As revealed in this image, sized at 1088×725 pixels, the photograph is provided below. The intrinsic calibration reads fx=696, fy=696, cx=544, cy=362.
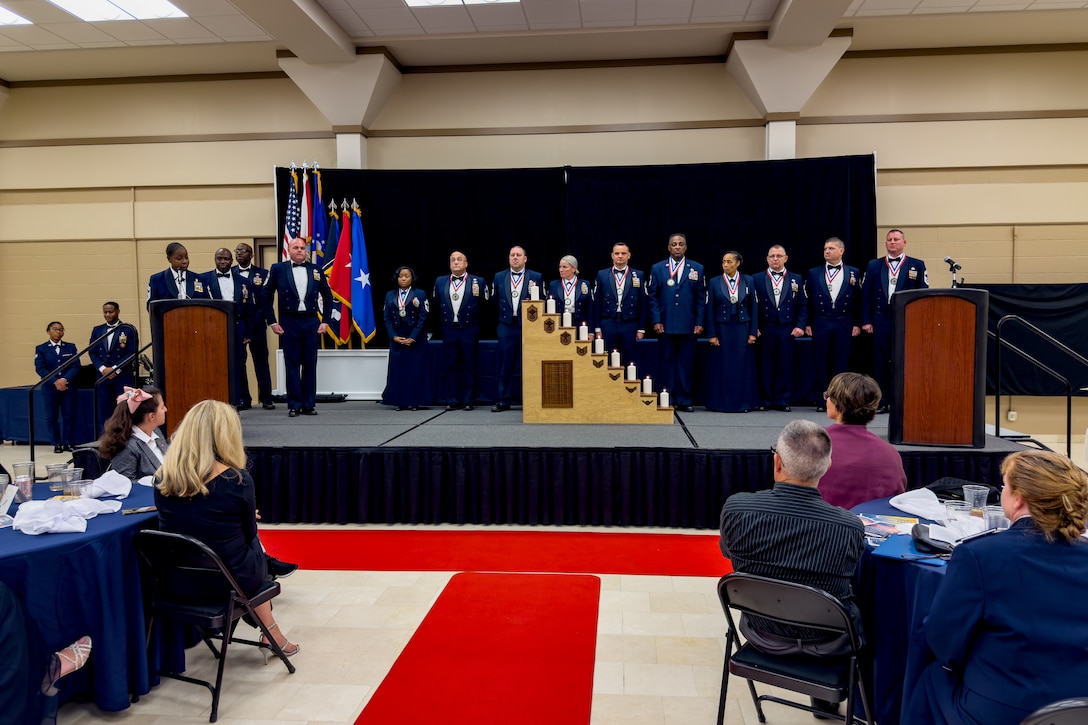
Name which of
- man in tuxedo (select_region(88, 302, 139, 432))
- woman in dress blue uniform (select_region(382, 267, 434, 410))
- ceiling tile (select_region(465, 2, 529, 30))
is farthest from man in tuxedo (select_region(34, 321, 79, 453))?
ceiling tile (select_region(465, 2, 529, 30))

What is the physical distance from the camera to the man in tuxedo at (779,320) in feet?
20.8

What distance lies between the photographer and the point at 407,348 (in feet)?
21.8

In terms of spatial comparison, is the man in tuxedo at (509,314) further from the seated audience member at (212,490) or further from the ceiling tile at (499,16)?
the seated audience member at (212,490)

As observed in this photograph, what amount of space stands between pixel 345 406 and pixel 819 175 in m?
5.34

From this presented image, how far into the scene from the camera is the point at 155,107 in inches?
325

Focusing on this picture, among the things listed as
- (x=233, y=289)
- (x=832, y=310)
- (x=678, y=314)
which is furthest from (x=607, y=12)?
(x=233, y=289)

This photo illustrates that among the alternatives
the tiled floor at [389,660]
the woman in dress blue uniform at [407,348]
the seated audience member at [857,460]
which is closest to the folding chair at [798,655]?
the tiled floor at [389,660]

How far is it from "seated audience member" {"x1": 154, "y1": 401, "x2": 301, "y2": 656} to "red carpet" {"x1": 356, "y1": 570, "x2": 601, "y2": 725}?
70 centimetres

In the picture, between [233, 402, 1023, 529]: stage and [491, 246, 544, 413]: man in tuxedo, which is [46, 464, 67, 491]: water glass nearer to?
[233, 402, 1023, 529]: stage

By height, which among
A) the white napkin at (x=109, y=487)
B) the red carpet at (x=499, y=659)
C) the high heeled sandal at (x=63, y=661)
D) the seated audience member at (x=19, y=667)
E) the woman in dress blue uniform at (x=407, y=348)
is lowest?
the red carpet at (x=499, y=659)

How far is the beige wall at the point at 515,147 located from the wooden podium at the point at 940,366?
148 inches

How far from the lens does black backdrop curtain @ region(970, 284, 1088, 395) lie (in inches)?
276

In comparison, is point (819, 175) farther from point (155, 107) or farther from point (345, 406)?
point (155, 107)

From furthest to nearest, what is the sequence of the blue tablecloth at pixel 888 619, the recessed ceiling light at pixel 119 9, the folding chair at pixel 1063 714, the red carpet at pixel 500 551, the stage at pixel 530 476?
1. the recessed ceiling light at pixel 119 9
2. the stage at pixel 530 476
3. the red carpet at pixel 500 551
4. the blue tablecloth at pixel 888 619
5. the folding chair at pixel 1063 714
